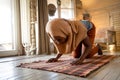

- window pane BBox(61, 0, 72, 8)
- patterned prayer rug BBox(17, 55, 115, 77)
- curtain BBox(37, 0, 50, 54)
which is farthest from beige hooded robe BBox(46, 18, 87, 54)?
window pane BBox(61, 0, 72, 8)

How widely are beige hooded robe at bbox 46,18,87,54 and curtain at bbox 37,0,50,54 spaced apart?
1.81 metres

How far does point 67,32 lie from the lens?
1769mm

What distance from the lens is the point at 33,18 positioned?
3875 millimetres

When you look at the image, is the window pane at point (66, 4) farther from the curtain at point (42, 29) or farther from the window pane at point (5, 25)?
the window pane at point (5, 25)

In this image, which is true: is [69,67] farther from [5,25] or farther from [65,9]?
[65,9]

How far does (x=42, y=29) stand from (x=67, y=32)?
6.73ft

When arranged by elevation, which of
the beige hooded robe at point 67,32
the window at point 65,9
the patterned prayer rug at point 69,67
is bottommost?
the patterned prayer rug at point 69,67

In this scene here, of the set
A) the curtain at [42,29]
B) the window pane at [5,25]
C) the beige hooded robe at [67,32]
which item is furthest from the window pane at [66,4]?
the beige hooded robe at [67,32]

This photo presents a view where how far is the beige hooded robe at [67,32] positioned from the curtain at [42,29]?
181 cm

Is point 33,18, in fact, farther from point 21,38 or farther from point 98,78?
point 98,78

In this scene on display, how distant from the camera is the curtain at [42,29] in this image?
373 cm

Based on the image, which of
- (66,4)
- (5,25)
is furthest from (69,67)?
(66,4)

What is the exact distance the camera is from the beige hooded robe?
1712mm

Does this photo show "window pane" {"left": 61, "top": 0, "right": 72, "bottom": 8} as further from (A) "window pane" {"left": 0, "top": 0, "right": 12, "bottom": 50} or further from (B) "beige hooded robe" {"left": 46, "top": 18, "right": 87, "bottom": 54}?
(B) "beige hooded robe" {"left": 46, "top": 18, "right": 87, "bottom": 54}
